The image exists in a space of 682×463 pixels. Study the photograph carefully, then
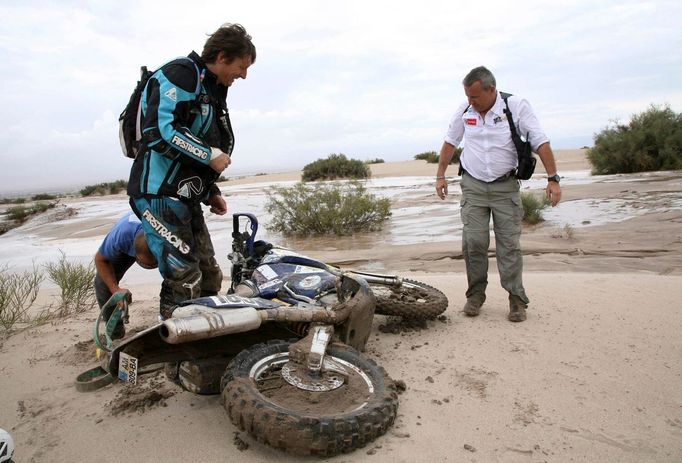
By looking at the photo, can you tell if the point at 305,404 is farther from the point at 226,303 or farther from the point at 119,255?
the point at 119,255

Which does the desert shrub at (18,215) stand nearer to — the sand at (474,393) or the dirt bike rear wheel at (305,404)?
the sand at (474,393)

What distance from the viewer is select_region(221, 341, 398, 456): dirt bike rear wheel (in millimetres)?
2350

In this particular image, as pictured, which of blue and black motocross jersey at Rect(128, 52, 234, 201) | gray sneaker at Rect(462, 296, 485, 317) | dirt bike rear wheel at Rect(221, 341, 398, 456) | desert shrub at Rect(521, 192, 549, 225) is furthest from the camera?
desert shrub at Rect(521, 192, 549, 225)

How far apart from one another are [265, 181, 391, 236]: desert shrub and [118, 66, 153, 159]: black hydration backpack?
728 cm

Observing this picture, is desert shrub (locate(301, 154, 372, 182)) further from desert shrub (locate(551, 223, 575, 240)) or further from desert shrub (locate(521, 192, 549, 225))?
desert shrub (locate(551, 223, 575, 240))

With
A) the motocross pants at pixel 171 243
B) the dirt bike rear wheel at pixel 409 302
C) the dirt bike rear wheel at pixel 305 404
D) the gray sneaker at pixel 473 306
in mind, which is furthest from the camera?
the gray sneaker at pixel 473 306

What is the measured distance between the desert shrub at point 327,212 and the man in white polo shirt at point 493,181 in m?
6.13

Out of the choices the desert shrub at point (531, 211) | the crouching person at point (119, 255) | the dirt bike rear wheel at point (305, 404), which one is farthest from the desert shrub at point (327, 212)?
the dirt bike rear wheel at point (305, 404)

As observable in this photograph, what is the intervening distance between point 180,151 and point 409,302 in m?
2.13

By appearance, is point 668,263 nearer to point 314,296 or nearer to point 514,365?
point 514,365

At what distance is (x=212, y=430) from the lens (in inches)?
109

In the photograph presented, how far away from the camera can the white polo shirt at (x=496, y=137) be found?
4426 millimetres

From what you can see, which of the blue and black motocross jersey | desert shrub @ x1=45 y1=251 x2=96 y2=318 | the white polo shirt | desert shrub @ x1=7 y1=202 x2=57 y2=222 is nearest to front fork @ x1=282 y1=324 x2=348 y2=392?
the blue and black motocross jersey

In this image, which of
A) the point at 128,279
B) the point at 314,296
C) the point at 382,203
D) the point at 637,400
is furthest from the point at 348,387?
the point at 382,203
